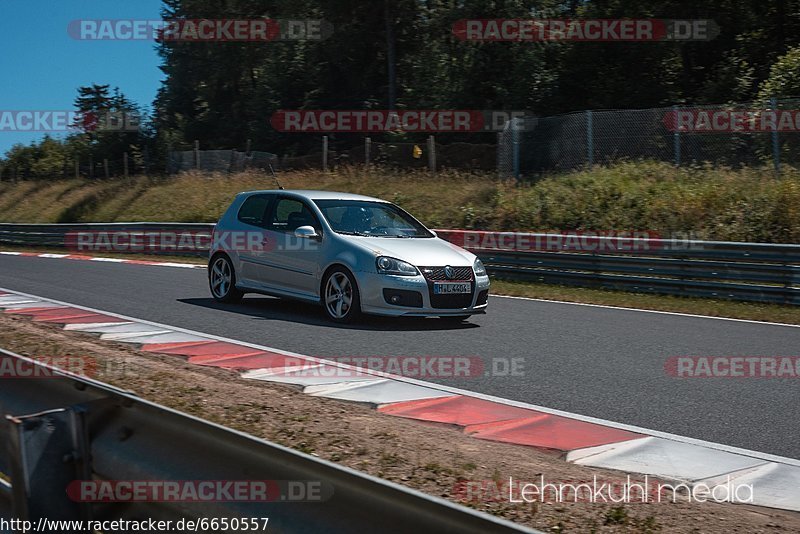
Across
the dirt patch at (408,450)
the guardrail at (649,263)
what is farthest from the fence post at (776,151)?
the dirt patch at (408,450)

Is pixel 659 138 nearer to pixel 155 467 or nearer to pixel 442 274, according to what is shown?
pixel 442 274

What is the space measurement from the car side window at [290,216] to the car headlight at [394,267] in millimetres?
1315

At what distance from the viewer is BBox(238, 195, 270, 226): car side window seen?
12555 millimetres

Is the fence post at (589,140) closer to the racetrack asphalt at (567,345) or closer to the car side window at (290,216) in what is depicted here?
the racetrack asphalt at (567,345)

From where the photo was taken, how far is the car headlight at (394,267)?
10.7 metres

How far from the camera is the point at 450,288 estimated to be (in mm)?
10844

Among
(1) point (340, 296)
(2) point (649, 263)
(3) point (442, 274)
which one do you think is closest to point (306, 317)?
(1) point (340, 296)

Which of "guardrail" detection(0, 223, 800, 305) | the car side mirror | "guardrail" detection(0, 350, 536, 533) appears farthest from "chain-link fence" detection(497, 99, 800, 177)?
"guardrail" detection(0, 350, 536, 533)

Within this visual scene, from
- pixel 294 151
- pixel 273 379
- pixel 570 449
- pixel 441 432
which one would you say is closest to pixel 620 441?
pixel 570 449

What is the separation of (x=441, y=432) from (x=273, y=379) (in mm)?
2107

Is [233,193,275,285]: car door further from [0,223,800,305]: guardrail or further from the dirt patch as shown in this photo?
[0,223,800,305]: guardrail

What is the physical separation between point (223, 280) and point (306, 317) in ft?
6.53

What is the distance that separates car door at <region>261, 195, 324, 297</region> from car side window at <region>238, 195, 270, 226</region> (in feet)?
0.59

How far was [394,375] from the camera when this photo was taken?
7965 millimetres
